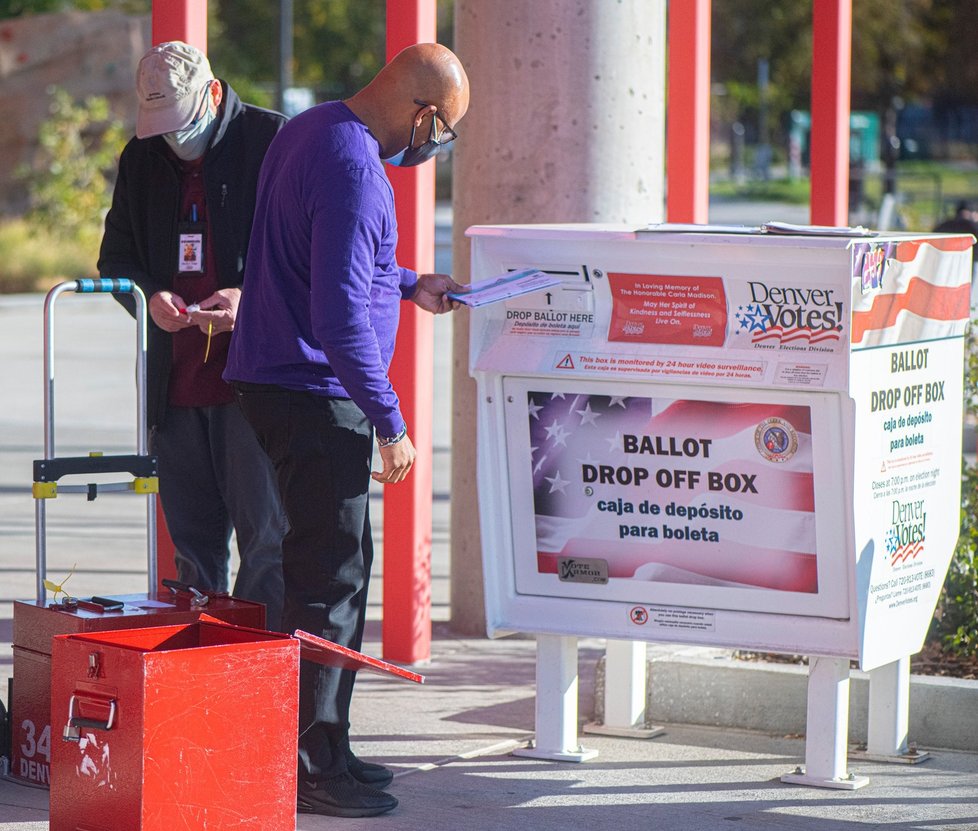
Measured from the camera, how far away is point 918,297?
4762 millimetres

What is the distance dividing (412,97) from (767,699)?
220 cm

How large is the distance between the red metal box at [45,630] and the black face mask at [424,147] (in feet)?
3.95

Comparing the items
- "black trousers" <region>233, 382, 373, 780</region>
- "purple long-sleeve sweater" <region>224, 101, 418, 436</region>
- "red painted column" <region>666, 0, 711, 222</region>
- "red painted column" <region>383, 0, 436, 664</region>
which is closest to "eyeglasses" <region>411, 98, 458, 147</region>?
"purple long-sleeve sweater" <region>224, 101, 418, 436</region>

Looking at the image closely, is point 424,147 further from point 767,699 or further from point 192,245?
point 767,699

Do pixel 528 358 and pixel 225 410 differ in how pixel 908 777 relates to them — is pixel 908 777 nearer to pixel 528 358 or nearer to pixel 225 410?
pixel 528 358

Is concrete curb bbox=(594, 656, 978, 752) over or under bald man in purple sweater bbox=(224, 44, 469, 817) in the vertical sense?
under

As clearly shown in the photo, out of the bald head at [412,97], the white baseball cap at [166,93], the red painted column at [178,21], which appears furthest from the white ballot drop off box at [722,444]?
the red painted column at [178,21]

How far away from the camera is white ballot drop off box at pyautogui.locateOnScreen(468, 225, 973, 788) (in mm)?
4543

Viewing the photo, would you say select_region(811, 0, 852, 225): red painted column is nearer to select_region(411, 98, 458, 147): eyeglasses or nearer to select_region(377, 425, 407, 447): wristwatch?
select_region(411, 98, 458, 147): eyeglasses

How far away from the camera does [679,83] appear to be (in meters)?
6.34

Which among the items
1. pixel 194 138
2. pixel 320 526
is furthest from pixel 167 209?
pixel 320 526

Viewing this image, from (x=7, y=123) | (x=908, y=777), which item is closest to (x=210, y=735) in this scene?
(x=908, y=777)

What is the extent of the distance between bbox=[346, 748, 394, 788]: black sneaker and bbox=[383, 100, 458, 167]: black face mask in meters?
1.55

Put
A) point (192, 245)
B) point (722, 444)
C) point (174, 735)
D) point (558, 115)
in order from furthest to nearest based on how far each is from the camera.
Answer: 1. point (558, 115)
2. point (192, 245)
3. point (722, 444)
4. point (174, 735)
